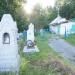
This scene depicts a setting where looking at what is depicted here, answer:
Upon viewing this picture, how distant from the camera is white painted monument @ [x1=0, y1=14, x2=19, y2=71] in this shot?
567 inches

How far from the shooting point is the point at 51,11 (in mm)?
88188

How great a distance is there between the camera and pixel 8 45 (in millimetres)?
14711

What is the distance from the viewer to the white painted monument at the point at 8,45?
47.3 ft

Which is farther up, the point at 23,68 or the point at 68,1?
the point at 68,1

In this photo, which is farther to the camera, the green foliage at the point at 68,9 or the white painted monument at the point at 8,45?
the green foliage at the point at 68,9

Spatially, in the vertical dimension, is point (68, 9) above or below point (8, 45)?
above

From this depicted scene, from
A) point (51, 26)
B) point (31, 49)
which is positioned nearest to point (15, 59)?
point (31, 49)

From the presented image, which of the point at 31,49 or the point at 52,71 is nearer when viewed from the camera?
the point at 52,71

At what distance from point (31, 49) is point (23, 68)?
1181cm

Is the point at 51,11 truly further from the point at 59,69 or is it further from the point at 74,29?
the point at 59,69

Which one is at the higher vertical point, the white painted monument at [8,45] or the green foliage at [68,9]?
the green foliage at [68,9]

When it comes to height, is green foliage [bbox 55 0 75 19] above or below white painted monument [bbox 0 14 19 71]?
above

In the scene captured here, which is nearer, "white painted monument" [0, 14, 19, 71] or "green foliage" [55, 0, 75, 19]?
"white painted monument" [0, 14, 19, 71]

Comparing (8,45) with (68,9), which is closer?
(8,45)
